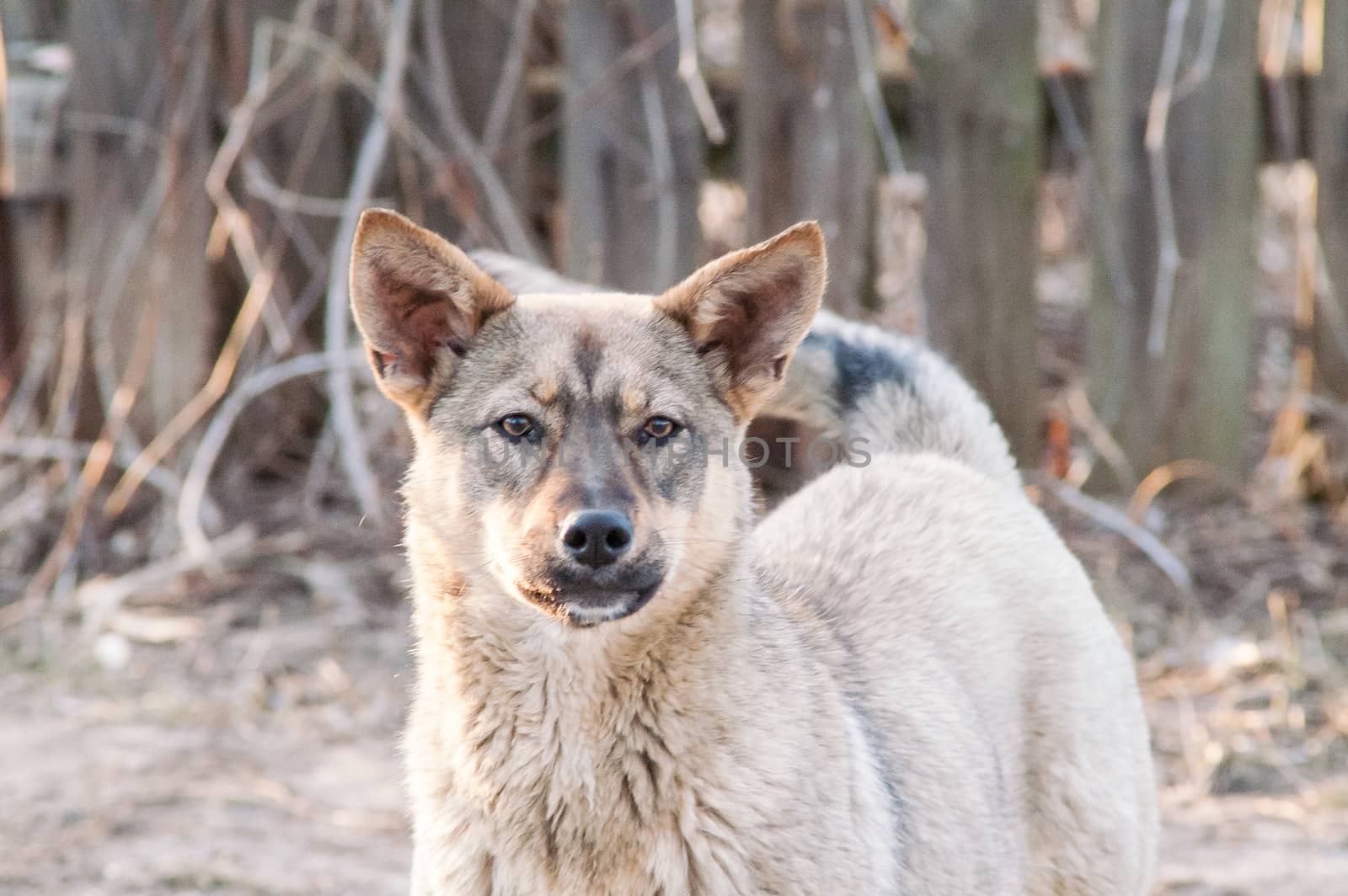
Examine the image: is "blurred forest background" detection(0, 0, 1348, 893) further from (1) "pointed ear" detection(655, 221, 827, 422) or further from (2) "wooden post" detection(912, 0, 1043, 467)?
(1) "pointed ear" detection(655, 221, 827, 422)

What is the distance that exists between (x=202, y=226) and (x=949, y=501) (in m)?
3.37

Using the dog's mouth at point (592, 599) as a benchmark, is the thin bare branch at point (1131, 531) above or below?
below

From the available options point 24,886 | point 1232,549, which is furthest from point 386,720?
point 1232,549

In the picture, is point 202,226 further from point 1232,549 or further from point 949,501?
point 1232,549

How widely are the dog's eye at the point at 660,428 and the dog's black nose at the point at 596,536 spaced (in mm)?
281

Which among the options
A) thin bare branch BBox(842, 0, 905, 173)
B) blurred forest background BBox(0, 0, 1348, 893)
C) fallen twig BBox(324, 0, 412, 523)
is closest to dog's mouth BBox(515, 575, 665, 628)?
blurred forest background BBox(0, 0, 1348, 893)

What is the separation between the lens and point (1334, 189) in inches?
209

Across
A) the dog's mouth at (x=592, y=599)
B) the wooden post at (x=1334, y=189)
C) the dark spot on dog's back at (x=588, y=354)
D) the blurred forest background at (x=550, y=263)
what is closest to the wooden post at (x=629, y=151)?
the blurred forest background at (x=550, y=263)

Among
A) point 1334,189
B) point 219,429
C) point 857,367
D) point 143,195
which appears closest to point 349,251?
point 219,429

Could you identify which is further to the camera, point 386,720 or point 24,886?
point 386,720

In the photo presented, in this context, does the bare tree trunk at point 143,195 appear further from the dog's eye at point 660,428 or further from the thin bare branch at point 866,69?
the dog's eye at point 660,428

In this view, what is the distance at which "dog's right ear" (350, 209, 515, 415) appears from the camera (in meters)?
2.74

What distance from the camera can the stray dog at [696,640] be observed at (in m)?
2.53

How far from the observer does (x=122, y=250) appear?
560cm
